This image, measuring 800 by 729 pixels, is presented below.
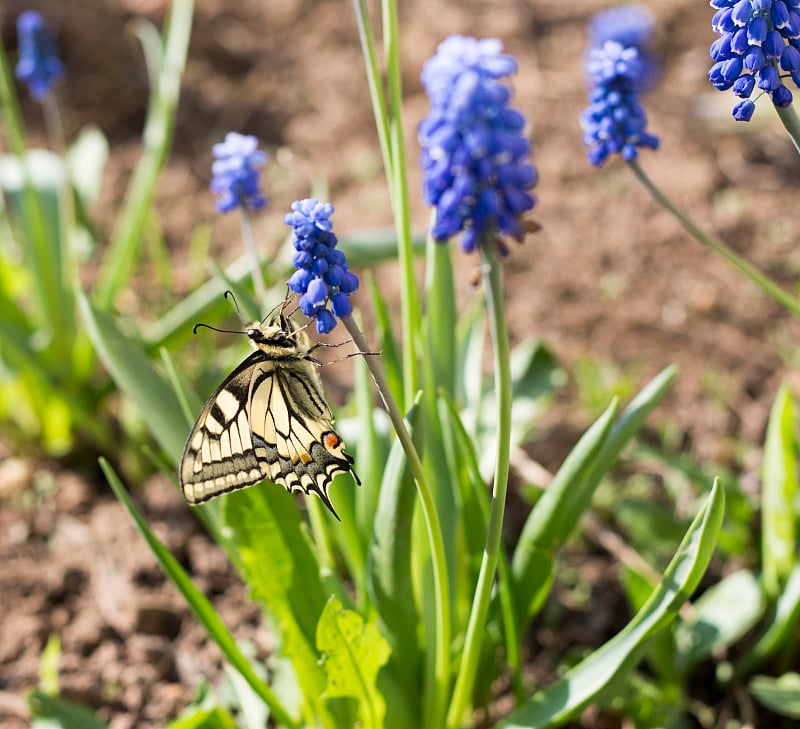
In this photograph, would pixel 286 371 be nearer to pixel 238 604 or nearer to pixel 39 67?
pixel 238 604

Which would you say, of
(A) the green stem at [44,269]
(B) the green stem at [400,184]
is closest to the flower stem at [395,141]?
(B) the green stem at [400,184]

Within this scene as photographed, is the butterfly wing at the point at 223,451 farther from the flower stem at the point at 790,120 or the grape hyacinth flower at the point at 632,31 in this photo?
the grape hyacinth flower at the point at 632,31

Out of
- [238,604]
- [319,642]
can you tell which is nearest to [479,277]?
[319,642]

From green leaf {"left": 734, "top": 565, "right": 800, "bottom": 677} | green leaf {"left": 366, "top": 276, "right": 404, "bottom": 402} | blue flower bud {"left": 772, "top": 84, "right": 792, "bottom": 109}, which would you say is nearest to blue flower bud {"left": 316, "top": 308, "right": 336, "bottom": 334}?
green leaf {"left": 366, "top": 276, "right": 404, "bottom": 402}

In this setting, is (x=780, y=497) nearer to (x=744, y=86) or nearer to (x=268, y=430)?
(x=744, y=86)

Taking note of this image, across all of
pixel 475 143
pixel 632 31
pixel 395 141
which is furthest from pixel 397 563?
pixel 632 31

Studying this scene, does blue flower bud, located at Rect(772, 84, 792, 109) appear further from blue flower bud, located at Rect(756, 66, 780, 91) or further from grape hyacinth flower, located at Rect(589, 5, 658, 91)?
grape hyacinth flower, located at Rect(589, 5, 658, 91)
